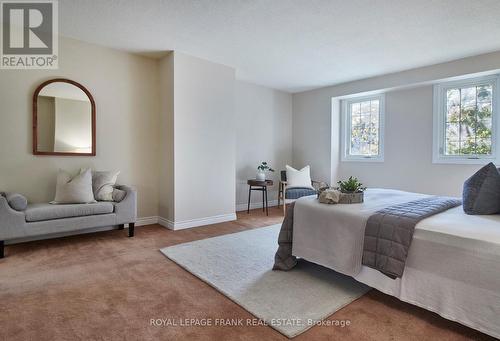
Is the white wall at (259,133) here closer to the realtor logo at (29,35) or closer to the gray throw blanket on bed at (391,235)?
the realtor logo at (29,35)

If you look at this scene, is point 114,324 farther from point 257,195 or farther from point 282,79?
point 282,79

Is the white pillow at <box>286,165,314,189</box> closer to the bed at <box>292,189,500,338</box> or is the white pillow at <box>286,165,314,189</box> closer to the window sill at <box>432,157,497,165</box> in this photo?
the window sill at <box>432,157,497,165</box>

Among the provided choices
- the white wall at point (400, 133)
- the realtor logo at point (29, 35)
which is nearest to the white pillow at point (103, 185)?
the realtor logo at point (29, 35)

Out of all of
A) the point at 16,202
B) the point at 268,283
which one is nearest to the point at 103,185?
the point at 16,202

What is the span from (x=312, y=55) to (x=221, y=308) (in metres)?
3.53

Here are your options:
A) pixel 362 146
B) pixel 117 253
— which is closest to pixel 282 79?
pixel 362 146

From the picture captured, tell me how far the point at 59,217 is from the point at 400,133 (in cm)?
519

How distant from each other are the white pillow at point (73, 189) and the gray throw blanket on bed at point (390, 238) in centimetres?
313

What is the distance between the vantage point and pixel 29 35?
3371 mm

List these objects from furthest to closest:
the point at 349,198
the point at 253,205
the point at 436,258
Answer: the point at 253,205
the point at 349,198
the point at 436,258

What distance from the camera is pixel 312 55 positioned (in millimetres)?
4078

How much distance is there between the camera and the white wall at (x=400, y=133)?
4293 millimetres

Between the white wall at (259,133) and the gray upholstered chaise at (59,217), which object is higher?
the white wall at (259,133)

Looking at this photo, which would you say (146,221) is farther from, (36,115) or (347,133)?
(347,133)
